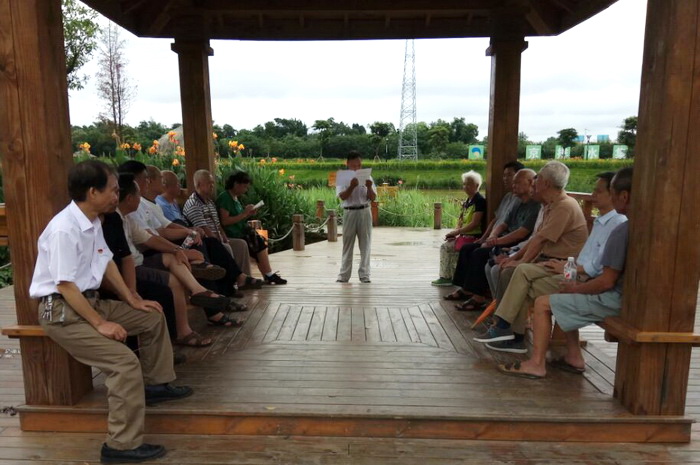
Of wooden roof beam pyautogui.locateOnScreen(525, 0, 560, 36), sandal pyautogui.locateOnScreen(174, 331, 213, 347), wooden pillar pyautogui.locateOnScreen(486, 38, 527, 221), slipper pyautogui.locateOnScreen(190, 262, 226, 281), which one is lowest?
sandal pyautogui.locateOnScreen(174, 331, 213, 347)

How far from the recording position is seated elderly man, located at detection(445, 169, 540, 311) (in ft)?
12.4

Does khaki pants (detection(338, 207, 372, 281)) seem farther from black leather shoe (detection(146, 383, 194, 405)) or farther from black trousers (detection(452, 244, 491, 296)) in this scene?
black leather shoe (detection(146, 383, 194, 405))

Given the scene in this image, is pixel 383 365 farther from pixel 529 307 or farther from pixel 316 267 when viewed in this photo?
pixel 316 267

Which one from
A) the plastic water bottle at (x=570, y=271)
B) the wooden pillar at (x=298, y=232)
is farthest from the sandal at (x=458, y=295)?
the wooden pillar at (x=298, y=232)

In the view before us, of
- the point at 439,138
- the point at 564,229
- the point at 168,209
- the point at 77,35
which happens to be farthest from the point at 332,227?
the point at 439,138

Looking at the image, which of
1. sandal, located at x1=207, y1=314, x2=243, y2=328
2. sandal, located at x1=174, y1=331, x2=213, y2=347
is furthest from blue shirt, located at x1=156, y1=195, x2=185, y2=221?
sandal, located at x1=174, y1=331, x2=213, y2=347

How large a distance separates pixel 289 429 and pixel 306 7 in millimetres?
3773

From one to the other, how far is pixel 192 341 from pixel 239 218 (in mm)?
1858

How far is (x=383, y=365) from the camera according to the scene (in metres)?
2.84

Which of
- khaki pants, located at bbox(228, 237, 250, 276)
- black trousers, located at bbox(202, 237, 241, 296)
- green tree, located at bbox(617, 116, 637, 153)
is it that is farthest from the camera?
green tree, located at bbox(617, 116, 637, 153)

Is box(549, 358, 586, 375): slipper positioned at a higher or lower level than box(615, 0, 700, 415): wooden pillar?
lower

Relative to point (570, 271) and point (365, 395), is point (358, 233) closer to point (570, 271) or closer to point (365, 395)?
point (570, 271)

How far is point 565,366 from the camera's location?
2.77 metres

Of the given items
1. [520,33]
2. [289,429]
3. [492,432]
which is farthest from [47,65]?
[520,33]
